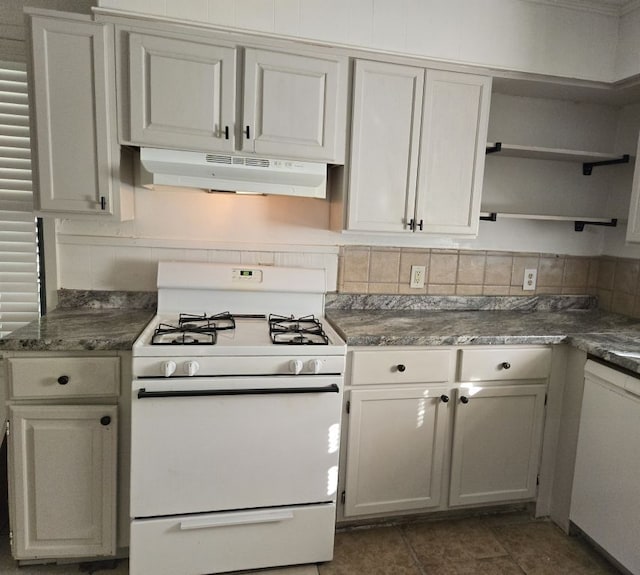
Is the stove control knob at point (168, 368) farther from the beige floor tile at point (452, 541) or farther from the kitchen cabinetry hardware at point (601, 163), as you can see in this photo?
the kitchen cabinetry hardware at point (601, 163)

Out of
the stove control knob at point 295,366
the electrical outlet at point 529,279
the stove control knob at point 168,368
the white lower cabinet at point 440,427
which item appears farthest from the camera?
the electrical outlet at point 529,279

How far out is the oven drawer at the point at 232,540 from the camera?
164 cm

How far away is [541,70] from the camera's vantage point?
2.10 m

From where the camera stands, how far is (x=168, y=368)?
155cm

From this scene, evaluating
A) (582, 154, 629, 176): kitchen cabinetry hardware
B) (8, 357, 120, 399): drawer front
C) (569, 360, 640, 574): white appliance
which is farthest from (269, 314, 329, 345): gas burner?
(582, 154, 629, 176): kitchen cabinetry hardware

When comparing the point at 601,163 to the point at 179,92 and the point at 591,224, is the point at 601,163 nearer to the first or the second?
the point at 591,224

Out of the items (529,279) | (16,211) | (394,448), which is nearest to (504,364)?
(394,448)

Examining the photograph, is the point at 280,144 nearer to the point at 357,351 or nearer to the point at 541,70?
the point at 357,351

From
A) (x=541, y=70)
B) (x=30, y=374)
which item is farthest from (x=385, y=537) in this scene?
(x=541, y=70)

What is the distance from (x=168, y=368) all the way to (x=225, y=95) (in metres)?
1.12

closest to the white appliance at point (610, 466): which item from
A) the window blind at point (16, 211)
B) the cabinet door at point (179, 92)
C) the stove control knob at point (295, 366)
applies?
the stove control knob at point (295, 366)

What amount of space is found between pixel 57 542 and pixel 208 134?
5.61 ft

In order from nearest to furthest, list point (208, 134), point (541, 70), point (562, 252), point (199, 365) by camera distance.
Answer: point (199, 365) → point (208, 134) → point (541, 70) → point (562, 252)

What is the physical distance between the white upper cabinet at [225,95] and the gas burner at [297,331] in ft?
2.39
